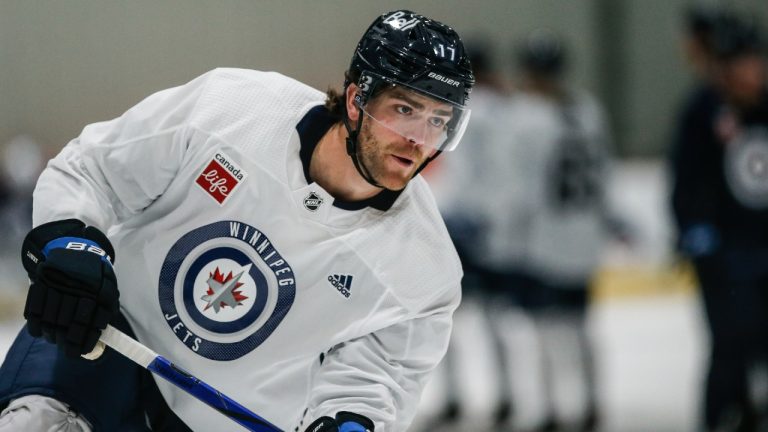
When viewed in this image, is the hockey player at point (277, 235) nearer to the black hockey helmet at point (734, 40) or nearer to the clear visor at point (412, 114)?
the clear visor at point (412, 114)

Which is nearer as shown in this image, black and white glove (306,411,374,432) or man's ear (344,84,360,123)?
black and white glove (306,411,374,432)

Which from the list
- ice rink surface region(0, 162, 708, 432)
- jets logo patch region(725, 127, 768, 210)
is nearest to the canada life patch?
ice rink surface region(0, 162, 708, 432)

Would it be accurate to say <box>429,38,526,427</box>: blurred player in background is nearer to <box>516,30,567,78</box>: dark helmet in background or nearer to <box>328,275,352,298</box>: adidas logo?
<box>516,30,567,78</box>: dark helmet in background

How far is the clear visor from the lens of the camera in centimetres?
238

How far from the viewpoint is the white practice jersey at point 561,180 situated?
17.4ft

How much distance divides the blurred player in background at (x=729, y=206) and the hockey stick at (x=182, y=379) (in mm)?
2823

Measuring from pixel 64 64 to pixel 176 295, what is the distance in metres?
5.98

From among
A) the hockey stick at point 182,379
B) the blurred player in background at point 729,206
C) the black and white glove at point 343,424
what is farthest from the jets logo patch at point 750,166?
the hockey stick at point 182,379

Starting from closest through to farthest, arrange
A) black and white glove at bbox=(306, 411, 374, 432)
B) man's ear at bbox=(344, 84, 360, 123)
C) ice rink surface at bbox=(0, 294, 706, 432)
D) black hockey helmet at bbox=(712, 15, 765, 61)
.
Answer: black and white glove at bbox=(306, 411, 374, 432)
man's ear at bbox=(344, 84, 360, 123)
black hockey helmet at bbox=(712, 15, 765, 61)
ice rink surface at bbox=(0, 294, 706, 432)

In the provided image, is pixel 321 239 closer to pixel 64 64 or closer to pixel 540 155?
pixel 540 155

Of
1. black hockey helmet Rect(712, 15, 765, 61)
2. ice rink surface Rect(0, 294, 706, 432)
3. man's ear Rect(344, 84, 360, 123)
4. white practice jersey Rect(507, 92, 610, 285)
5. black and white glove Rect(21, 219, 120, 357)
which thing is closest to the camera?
black and white glove Rect(21, 219, 120, 357)

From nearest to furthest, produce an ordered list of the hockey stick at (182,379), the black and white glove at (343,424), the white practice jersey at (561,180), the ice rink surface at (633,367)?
the hockey stick at (182,379), the black and white glove at (343,424), the white practice jersey at (561,180), the ice rink surface at (633,367)

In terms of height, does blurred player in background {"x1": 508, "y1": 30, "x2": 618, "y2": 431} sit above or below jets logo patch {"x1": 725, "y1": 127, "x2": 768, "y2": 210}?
below

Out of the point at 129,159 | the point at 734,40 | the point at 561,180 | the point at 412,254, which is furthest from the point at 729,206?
the point at 129,159
